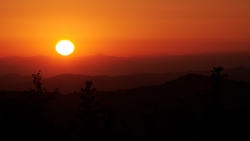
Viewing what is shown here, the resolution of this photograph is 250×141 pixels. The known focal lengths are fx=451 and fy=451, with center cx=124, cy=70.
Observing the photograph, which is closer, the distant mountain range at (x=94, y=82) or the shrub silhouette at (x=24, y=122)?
the shrub silhouette at (x=24, y=122)

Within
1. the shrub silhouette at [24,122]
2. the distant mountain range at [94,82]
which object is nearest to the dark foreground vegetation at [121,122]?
the shrub silhouette at [24,122]

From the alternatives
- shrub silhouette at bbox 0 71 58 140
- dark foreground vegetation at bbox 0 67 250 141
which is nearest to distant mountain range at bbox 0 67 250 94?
dark foreground vegetation at bbox 0 67 250 141

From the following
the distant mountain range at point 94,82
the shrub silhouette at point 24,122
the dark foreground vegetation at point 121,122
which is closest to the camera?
the shrub silhouette at point 24,122

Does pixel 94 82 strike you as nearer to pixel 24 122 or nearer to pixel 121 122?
pixel 121 122

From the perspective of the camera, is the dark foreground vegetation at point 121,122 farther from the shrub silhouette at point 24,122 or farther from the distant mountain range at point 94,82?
the distant mountain range at point 94,82

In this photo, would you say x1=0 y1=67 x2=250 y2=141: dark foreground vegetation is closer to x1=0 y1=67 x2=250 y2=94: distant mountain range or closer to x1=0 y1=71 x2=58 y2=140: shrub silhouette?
x1=0 y1=71 x2=58 y2=140: shrub silhouette

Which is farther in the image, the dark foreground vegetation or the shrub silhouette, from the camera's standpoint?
the dark foreground vegetation

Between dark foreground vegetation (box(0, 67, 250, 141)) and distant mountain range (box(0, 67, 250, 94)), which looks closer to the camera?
dark foreground vegetation (box(0, 67, 250, 141))

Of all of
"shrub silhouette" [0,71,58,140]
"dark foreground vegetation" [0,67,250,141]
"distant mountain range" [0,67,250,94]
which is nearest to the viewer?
"shrub silhouette" [0,71,58,140]

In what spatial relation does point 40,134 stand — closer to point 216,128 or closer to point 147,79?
point 216,128

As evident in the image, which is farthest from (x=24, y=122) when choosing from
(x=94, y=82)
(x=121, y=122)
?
(x=94, y=82)

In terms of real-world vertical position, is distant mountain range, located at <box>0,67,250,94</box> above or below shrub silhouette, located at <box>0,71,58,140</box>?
below

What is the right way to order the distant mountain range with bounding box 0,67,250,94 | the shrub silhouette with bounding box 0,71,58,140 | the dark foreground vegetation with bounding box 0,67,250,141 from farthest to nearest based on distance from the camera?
1. the distant mountain range with bounding box 0,67,250,94
2. the dark foreground vegetation with bounding box 0,67,250,141
3. the shrub silhouette with bounding box 0,71,58,140

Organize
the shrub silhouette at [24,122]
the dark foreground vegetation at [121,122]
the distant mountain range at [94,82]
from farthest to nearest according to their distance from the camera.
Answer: the distant mountain range at [94,82] → the dark foreground vegetation at [121,122] → the shrub silhouette at [24,122]
